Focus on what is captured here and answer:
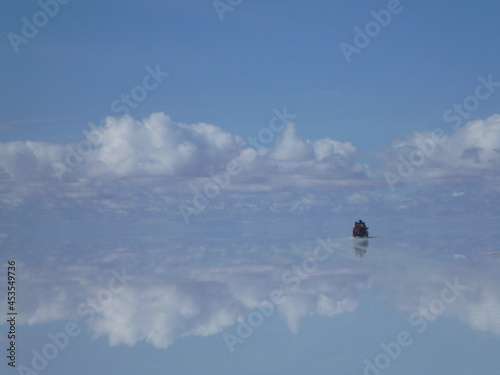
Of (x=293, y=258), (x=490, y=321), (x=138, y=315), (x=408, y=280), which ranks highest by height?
(x=293, y=258)

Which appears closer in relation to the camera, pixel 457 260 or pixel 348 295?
pixel 348 295

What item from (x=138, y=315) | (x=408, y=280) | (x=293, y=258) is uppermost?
(x=293, y=258)

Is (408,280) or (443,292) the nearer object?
(443,292)

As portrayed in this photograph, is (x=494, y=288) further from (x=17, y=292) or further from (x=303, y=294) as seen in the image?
(x=17, y=292)

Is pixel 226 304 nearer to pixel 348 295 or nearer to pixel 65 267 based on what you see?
pixel 348 295

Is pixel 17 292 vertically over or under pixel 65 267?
under

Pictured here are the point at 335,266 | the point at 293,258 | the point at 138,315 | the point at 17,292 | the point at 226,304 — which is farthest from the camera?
the point at 293,258

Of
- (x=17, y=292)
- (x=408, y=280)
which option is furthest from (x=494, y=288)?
(x=17, y=292)

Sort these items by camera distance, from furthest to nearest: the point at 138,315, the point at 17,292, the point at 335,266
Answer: the point at 335,266, the point at 17,292, the point at 138,315

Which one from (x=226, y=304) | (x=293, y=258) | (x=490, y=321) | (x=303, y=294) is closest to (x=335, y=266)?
(x=293, y=258)
